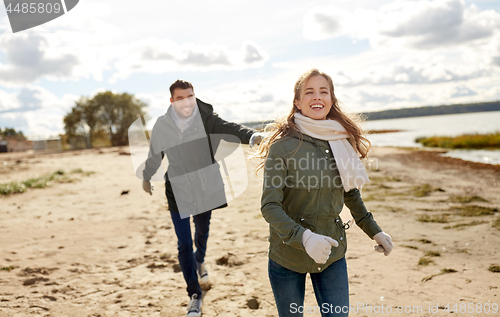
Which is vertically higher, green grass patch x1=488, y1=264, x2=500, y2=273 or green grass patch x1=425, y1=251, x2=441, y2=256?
green grass patch x1=425, y1=251, x2=441, y2=256

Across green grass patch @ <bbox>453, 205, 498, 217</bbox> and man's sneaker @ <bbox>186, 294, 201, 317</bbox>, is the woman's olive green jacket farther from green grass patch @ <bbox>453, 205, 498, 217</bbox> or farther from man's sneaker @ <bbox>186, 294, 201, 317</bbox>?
green grass patch @ <bbox>453, 205, 498, 217</bbox>

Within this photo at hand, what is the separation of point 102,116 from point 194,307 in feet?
138

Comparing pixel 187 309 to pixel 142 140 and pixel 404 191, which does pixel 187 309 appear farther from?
pixel 404 191

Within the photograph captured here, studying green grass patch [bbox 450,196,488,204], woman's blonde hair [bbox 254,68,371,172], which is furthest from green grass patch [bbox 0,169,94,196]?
green grass patch [bbox 450,196,488,204]

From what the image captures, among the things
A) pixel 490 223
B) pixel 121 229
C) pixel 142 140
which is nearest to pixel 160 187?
pixel 121 229

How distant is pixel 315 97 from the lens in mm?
2221

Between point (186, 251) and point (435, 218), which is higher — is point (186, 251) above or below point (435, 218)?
above

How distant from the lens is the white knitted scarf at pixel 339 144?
2.19 meters

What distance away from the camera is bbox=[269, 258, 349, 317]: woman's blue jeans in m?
2.10

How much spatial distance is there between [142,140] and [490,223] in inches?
230

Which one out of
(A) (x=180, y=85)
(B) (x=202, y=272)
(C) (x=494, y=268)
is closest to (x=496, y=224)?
(C) (x=494, y=268)

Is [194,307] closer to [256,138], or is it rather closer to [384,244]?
[256,138]

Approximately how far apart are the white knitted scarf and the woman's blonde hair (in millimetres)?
60

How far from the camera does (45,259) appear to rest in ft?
17.2
